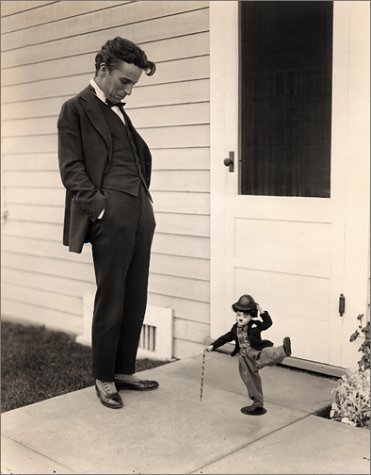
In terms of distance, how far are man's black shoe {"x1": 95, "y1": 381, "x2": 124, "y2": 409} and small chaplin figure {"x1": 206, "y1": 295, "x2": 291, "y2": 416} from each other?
585 millimetres

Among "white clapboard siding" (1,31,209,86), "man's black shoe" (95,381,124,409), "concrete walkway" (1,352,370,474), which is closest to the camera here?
"concrete walkway" (1,352,370,474)

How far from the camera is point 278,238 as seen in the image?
3.96 meters

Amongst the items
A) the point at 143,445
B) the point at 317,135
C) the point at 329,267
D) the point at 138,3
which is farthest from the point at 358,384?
the point at 138,3

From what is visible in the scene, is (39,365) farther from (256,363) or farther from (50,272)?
(256,363)

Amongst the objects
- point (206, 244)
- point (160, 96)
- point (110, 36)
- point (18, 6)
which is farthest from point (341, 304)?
point (18, 6)

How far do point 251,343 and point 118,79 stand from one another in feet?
4.65

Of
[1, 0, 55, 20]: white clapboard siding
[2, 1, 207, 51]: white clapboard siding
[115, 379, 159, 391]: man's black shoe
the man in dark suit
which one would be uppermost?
[1, 0, 55, 20]: white clapboard siding

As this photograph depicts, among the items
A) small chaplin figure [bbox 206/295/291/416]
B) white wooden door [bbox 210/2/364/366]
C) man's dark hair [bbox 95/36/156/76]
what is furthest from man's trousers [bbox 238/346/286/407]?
man's dark hair [bbox 95/36/156/76]

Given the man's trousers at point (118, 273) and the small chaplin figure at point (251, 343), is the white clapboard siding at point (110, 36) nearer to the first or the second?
the man's trousers at point (118, 273)

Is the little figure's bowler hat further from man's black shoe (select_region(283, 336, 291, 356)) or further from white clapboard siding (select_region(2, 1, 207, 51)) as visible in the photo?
white clapboard siding (select_region(2, 1, 207, 51))

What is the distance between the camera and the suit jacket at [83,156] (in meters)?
3.18

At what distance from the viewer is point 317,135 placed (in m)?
3.75

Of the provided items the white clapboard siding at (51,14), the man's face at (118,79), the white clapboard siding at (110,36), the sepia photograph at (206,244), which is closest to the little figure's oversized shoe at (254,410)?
the sepia photograph at (206,244)

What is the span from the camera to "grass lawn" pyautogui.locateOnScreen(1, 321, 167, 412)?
4078 millimetres
